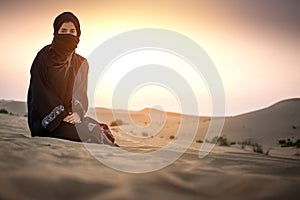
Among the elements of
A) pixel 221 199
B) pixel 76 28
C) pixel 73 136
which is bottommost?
pixel 221 199

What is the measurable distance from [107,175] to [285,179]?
52.0 inches

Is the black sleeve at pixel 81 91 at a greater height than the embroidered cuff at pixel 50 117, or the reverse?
the black sleeve at pixel 81 91

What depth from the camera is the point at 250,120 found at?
Answer: 34.3 metres

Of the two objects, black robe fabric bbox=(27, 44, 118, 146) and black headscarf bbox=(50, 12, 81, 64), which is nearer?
black robe fabric bbox=(27, 44, 118, 146)

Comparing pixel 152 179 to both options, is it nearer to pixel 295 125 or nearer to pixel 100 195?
pixel 100 195

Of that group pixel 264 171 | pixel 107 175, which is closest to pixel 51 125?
pixel 107 175

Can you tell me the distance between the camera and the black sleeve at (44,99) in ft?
20.2

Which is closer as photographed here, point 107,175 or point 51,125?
point 107,175

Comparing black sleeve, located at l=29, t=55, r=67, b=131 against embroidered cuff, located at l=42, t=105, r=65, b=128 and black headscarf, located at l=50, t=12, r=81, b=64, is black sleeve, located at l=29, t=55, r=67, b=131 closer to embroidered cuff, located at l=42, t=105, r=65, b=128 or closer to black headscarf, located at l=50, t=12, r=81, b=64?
embroidered cuff, located at l=42, t=105, r=65, b=128

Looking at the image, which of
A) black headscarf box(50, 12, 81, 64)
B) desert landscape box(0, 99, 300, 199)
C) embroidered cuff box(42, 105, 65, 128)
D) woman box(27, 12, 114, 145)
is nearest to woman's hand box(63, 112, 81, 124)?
woman box(27, 12, 114, 145)

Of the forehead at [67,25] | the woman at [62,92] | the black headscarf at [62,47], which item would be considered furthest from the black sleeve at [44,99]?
the forehead at [67,25]

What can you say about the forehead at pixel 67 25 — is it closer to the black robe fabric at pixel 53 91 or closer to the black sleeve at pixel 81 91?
the black robe fabric at pixel 53 91

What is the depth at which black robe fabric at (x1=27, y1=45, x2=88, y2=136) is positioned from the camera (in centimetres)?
622

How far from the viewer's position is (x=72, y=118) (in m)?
6.31
